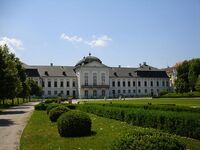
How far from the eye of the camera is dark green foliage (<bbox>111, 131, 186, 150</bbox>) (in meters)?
5.54

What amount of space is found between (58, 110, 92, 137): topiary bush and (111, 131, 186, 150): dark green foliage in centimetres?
665

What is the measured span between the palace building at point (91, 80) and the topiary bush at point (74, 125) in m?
78.3

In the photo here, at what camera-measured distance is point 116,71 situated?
103812 mm

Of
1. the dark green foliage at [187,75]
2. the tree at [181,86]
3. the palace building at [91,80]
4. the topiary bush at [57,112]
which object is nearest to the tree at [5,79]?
the topiary bush at [57,112]

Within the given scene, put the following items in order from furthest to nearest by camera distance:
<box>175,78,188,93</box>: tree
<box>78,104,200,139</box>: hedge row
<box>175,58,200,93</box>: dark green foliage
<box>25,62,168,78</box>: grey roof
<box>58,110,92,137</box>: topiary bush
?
<box>25,62,168,78</box>: grey roof < <box>175,58,200,93</box>: dark green foliage < <box>175,78,188,93</box>: tree < <box>58,110,92,137</box>: topiary bush < <box>78,104,200,139</box>: hedge row

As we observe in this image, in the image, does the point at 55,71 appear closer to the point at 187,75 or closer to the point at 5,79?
the point at 187,75

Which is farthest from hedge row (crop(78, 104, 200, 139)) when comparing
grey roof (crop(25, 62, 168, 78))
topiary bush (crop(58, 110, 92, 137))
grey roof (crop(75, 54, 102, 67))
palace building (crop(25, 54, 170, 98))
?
grey roof (crop(25, 62, 168, 78))

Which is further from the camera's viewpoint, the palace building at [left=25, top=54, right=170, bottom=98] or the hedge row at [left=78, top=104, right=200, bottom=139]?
the palace building at [left=25, top=54, right=170, bottom=98]

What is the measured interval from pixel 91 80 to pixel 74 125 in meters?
83.2

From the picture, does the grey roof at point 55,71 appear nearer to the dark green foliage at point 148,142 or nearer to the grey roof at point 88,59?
the grey roof at point 88,59

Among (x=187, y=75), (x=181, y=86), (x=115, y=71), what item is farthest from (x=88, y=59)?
(x=181, y=86)

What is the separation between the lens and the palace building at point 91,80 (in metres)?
94.4

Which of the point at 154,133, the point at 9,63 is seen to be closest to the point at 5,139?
the point at 154,133

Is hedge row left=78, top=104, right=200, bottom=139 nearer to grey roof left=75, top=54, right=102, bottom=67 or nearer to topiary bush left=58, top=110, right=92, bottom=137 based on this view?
topiary bush left=58, top=110, right=92, bottom=137
